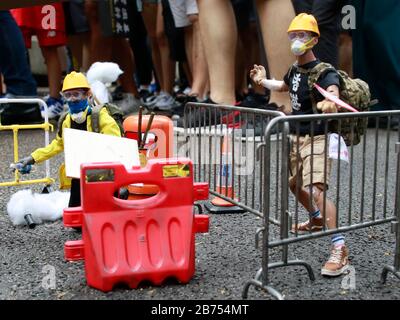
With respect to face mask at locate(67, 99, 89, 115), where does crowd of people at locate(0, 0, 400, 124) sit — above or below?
above

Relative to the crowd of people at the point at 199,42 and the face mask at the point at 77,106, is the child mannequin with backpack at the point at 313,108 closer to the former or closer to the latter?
the face mask at the point at 77,106

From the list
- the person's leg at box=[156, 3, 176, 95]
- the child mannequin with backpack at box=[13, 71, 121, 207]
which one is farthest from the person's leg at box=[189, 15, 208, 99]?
the child mannequin with backpack at box=[13, 71, 121, 207]

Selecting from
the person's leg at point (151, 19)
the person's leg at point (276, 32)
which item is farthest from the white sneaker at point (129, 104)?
the person's leg at point (276, 32)

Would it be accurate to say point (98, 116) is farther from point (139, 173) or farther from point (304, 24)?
point (304, 24)

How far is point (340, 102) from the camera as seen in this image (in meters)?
2.96

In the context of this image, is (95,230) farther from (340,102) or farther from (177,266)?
(340,102)

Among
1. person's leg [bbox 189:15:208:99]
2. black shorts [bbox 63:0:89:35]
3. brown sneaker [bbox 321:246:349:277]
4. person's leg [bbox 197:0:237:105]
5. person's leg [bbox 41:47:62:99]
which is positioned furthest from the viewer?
black shorts [bbox 63:0:89:35]

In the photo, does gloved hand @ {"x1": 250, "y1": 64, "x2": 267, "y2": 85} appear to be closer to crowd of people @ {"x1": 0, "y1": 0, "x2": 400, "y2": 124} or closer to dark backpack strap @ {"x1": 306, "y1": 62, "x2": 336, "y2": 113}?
dark backpack strap @ {"x1": 306, "y1": 62, "x2": 336, "y2": 113}

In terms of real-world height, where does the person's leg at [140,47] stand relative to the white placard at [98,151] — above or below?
above

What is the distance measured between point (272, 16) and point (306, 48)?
8.18 ft

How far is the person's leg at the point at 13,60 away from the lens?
20.3ft

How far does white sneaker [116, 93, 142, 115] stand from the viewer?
753 cm

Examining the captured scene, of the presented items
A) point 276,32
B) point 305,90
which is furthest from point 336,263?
point 276,32

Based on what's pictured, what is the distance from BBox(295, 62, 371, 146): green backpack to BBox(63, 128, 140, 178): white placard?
3.15 ft
